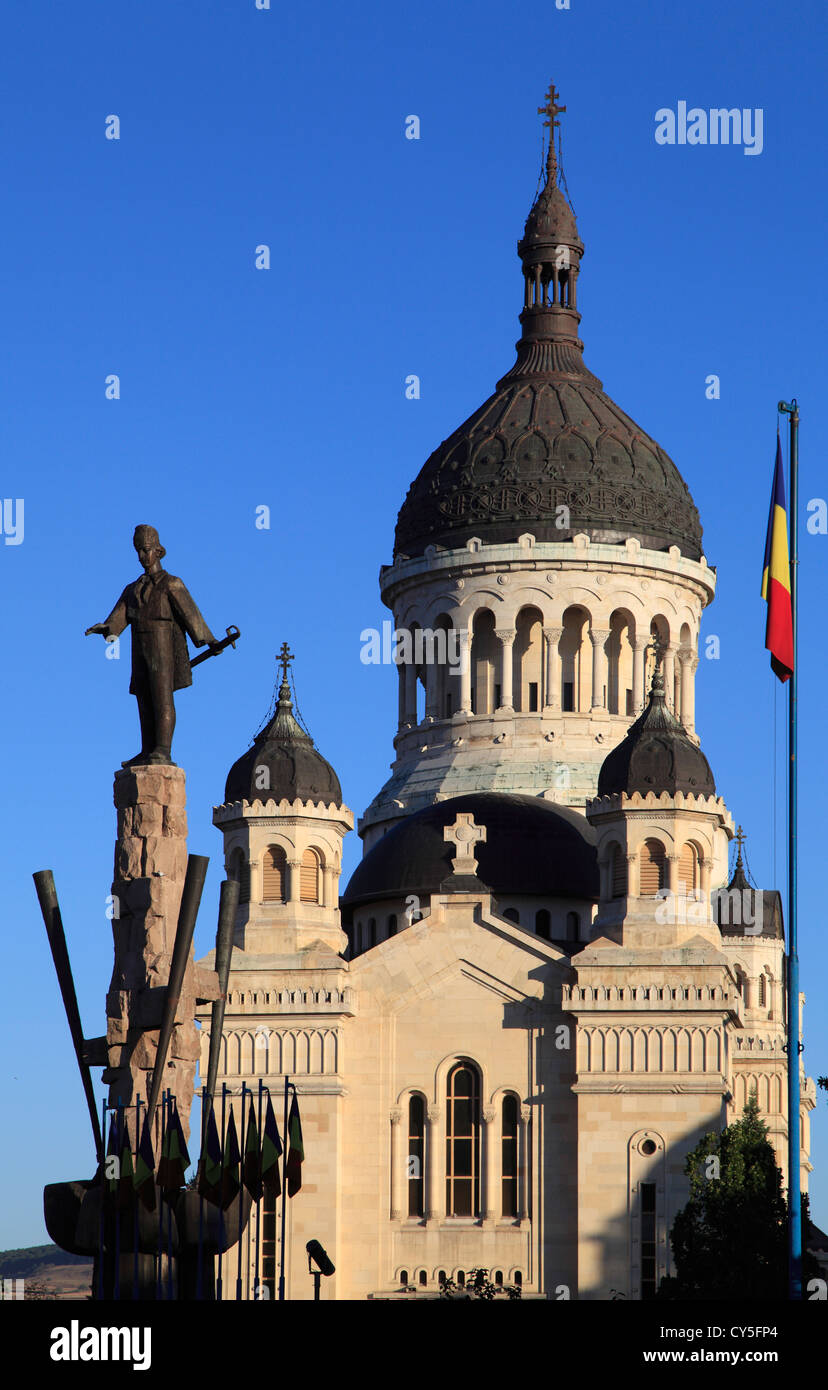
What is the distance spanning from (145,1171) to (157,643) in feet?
17.0

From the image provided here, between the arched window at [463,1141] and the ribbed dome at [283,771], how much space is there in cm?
773

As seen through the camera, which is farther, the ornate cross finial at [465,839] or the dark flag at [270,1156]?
the ornate cross finial at [465,839]

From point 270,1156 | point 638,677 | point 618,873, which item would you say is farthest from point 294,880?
point 270,1156

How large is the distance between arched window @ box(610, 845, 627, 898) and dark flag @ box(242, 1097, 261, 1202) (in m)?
30.3

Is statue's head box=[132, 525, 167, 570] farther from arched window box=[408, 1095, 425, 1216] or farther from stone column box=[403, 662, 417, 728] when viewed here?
stone column box=[403, 662, 417, 728]

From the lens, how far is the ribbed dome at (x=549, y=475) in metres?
68.6

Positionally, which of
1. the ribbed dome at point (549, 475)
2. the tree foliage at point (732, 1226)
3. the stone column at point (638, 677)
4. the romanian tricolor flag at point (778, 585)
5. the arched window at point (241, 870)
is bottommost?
the tree foliage at point (732, 1226)

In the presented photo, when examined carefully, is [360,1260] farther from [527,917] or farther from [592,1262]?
[527,917]

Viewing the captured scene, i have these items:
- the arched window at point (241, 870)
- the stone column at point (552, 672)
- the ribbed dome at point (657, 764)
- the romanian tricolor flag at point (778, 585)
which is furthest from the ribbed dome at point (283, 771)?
the romanian tricolor flag at point (778, 585)

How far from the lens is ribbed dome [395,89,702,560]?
68625 millimetres

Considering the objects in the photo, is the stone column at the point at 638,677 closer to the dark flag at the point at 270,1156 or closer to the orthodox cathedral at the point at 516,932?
the orthodox cathedral at the point at 516,932

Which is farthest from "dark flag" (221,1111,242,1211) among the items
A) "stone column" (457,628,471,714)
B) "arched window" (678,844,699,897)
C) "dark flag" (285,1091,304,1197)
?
"stone column" (457,628,471,714)

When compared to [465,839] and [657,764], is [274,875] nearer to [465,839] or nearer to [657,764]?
[465,839]
